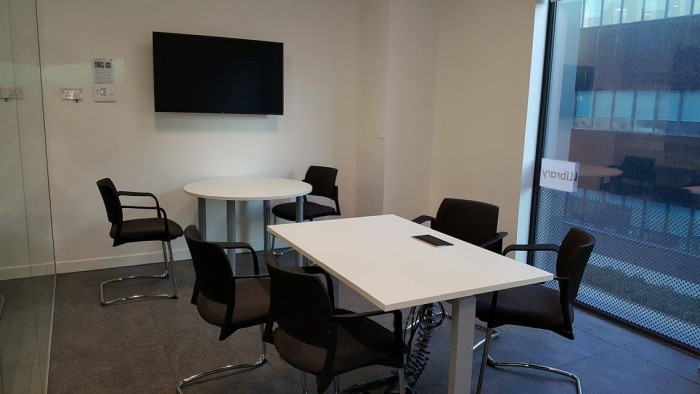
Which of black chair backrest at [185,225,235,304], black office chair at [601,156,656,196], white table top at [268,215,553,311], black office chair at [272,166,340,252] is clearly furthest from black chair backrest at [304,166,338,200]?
black chair backrest at [185,225,235,304]

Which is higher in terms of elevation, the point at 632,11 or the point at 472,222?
the point at 632,11

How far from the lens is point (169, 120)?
465 centimetres

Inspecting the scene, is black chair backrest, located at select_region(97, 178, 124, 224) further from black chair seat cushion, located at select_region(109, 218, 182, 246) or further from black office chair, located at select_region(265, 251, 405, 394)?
black office chair, located at select_region(265, 251, 405, 394)

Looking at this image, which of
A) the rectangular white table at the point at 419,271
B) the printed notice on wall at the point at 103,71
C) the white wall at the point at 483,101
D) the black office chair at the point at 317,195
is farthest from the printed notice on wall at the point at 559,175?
the printed notice on wall at the point at 103,71

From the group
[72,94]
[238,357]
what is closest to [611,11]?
[238,357]

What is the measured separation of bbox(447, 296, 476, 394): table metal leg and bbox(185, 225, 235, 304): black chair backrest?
0.99m

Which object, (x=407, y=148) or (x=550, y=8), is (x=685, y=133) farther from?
(x=407, y=148)

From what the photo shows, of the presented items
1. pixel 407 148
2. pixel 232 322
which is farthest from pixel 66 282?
pixel 407 148

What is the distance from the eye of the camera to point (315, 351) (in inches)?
81.7

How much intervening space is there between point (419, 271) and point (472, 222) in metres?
1.27

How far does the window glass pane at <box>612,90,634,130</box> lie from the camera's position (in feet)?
11.7

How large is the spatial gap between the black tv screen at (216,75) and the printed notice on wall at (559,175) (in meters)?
2.49

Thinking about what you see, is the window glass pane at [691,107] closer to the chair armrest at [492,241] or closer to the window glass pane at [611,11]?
the window glass pane at [611,11]

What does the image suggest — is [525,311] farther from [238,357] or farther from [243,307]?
Result: [238,357]
